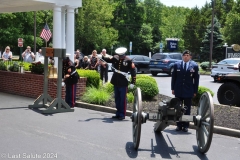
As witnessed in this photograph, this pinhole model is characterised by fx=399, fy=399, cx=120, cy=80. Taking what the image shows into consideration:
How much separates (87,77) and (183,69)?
558 cm

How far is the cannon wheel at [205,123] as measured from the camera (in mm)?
6156

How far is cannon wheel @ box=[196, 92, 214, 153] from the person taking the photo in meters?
6.16

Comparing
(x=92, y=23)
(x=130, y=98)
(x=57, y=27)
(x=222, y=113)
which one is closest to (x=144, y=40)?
(x=92, y=23)

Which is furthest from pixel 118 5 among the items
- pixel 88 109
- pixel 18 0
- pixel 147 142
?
pixel 147 142

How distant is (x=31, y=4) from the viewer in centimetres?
1730

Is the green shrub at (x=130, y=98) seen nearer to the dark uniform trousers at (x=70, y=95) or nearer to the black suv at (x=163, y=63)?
the dark uniform trousers at (x=70, y=95)

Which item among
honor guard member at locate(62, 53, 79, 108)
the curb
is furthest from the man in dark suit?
honor guard member at locate(62, 53, 79, 108)

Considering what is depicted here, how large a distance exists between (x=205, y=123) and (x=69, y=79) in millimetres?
6022

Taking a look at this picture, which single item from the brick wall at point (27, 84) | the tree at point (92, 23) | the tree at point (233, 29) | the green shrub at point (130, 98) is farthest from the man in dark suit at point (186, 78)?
the tree at point (233, 29)

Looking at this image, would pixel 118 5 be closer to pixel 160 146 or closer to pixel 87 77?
pixel 87 77

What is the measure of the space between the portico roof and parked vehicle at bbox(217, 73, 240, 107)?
6.99 metres

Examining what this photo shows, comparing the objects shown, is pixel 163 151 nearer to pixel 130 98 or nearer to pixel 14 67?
pixel 130 98

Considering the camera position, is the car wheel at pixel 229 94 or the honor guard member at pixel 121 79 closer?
the honor guard member at pixel 121 79

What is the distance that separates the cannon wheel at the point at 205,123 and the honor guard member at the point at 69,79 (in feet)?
18.4
